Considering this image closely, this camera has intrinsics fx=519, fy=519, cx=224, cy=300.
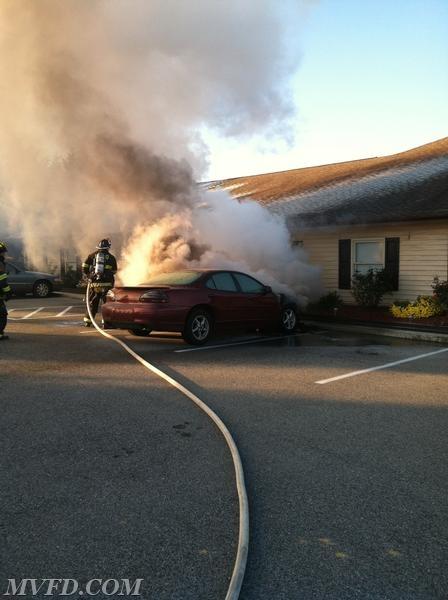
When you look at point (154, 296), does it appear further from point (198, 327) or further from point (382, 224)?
point (382, 224)

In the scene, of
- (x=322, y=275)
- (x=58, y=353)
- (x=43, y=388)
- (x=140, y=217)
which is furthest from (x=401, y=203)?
(x=43, y=388)

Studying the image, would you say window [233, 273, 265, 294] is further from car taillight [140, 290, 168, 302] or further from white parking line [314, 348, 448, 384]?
white parking line [314, 348, 448, 384]

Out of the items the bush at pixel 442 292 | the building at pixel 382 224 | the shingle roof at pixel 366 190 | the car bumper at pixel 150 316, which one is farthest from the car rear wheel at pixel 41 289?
the bush at pixel 442 292

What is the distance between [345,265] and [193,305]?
22.9 feet

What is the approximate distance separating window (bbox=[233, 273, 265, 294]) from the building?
462 centimetres

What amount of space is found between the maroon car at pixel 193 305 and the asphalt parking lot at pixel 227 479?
5.59ft

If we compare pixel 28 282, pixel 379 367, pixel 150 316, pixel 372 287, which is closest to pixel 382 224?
pixel 372 287

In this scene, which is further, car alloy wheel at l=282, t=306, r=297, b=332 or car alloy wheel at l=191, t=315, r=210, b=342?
car alloy wheel at l=282, t=306, r=297, b=332

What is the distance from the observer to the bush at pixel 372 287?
13076 mm

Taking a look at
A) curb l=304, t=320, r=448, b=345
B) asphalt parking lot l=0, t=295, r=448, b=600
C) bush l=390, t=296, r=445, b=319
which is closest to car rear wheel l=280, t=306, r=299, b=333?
curb l=304, t=320, r=448, b=345

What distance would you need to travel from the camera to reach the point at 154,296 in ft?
27.6

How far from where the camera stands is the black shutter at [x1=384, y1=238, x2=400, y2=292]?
521 inches

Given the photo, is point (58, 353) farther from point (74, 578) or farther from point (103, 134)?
point (103, 134)

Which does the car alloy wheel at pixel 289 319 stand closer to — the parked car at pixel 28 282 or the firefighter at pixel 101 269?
the firefighter at pixel 101 269
